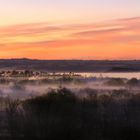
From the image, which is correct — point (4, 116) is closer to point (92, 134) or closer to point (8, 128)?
point (8, 128)

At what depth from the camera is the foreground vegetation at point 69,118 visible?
23.6 meters

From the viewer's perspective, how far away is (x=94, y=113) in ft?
85.6

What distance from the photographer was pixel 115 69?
109 metres

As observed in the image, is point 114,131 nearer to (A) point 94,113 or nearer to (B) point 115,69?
(A) point 94,113

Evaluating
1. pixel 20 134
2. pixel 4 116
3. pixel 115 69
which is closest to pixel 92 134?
pixel 20 134

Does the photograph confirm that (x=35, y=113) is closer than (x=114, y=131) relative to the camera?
No

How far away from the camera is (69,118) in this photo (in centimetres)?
2483

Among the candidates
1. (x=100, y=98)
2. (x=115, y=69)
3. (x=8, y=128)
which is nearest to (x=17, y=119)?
(x=8, y=128)

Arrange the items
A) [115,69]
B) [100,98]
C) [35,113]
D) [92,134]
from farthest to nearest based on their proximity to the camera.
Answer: [115,69]
[100,98]
[35,113]
[92,134]

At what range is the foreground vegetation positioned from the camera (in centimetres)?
2356

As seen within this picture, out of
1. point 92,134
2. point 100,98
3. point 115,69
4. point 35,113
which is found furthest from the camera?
point 115,69

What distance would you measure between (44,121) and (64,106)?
1881 mm

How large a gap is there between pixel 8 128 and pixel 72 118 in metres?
2.41

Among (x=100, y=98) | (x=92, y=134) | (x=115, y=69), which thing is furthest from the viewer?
(x=115, y=69)
